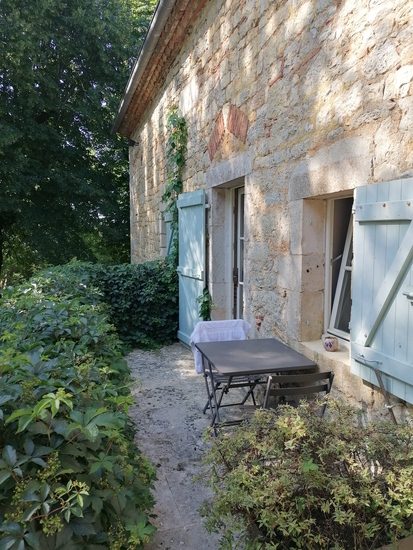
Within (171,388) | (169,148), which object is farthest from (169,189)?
(171,388)

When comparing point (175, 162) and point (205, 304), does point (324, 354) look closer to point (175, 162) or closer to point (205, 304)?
point (205, 304)

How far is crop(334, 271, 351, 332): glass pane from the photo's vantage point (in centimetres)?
327

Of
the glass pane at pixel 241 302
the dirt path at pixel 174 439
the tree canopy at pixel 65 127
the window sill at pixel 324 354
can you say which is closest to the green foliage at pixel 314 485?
the dirt path at pixel 174 439

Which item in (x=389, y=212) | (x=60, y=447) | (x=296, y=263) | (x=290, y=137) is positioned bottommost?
(x=60, y=447)

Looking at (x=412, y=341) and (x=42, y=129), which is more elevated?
(x=42, y=129)

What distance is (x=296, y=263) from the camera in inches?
135

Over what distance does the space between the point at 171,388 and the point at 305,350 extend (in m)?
1.99

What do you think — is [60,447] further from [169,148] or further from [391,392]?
[169,148]

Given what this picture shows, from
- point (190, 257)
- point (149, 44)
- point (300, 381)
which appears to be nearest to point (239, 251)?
point (190, 257)

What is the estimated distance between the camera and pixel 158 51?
7191 millimetres

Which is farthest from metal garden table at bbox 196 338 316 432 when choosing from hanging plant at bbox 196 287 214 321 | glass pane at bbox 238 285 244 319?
hanging plant at bbox 196 287 214 321

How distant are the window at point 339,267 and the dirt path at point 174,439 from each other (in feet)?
4.79

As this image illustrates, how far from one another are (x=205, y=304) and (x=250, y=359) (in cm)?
230

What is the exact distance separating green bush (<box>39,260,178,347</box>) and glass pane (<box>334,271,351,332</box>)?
402 cm
